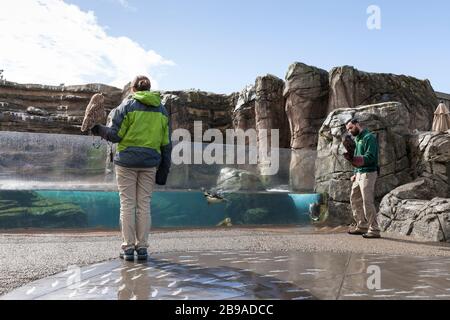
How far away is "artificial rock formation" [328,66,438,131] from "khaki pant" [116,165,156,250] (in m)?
15.4

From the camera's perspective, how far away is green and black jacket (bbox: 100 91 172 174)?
4445 millimetres

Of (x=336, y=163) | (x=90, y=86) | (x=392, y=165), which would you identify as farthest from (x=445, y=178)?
(x=90, y=86)

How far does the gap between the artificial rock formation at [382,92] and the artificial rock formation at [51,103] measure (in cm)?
1470

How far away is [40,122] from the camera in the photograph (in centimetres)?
2514

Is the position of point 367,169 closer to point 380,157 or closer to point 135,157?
point 135,157

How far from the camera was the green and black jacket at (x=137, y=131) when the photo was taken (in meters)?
4.45

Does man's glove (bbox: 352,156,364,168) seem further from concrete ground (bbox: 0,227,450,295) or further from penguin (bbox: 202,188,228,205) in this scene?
penguin (bbox: 202,188,228,205)

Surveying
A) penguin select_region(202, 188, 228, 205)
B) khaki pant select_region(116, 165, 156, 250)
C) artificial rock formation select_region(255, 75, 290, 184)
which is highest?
artificial rock formation select_region(255, 75, 290, 184)

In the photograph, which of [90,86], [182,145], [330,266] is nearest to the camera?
[330,266]

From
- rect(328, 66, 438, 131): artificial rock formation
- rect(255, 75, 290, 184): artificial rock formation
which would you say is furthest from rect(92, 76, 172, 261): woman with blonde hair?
rect(255, 75, 290, 184): artificial rock formation

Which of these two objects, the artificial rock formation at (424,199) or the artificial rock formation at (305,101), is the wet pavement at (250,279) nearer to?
the artificial rock formation at (424,199)
